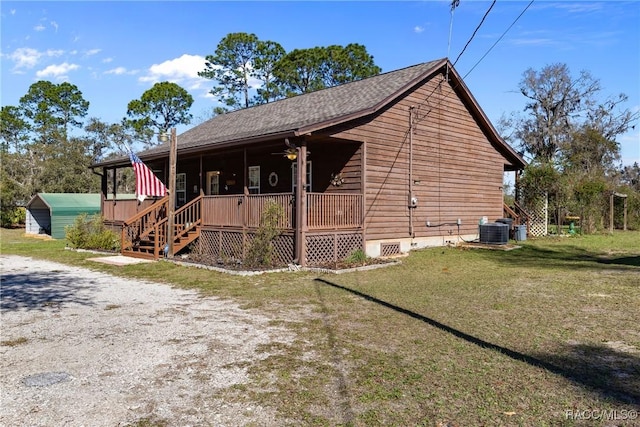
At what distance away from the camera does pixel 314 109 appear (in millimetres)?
15594

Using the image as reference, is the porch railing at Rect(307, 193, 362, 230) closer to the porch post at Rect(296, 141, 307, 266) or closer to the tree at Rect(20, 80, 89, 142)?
the porch post at Rect(296, 141, 307, 266)

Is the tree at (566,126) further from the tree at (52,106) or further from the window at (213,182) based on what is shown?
the tree at (52,106)

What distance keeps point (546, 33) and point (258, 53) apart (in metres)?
37.5

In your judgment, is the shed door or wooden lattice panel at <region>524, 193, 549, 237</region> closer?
wooden lattice panel at <region>524, 193, 549, 237</region>

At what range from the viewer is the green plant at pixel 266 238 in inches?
452

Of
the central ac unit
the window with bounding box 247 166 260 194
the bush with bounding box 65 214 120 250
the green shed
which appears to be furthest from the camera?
the green shed

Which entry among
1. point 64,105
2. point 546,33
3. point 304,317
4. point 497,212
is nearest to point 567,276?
point 546,33

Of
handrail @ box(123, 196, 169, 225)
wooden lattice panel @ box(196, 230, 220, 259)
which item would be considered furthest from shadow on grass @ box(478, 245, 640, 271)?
handrail @ box(123, 196, 169, 225)

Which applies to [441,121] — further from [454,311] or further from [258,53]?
[258,53]

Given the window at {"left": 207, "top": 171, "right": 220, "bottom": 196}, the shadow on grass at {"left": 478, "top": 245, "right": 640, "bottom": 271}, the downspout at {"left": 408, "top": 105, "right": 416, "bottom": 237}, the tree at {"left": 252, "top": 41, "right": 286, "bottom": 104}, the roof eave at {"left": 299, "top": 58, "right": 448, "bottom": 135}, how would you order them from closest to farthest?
the roof eave at {"left": 299, "top": 58, "right": 448, "bottom": 135} → the shadow on grass at {"left": 478, "top": 245, "right": 640, "bottom": 271} → the downspout at {"left": 408, "top": 105, "right": 416, "bottom": 237} → the window at {"left": 207, "top": 171, "right": 220, "bottom": 196} → the tree at {"left": 252, "top": 41, "right": 286, "bottom": 104}

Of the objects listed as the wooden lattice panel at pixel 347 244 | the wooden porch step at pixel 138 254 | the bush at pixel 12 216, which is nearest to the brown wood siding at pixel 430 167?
the wooden lattice panel at pixel 347 244

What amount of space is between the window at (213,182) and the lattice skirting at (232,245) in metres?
4.36

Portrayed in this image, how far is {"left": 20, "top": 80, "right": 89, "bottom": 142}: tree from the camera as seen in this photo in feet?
182

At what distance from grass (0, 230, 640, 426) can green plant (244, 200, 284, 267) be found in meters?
1.36
